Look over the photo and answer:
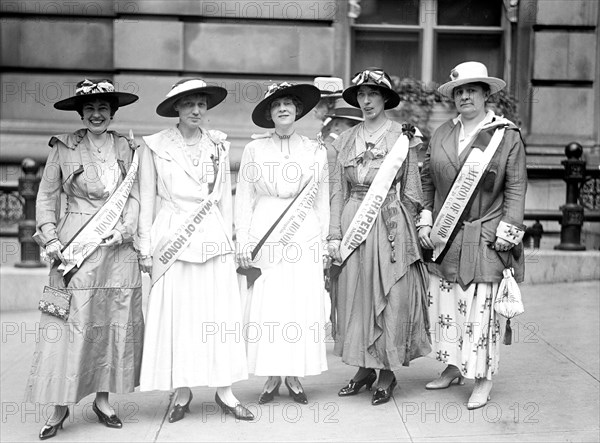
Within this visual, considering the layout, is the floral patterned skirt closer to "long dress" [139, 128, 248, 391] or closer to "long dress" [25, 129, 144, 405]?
"long dress" [139, 128, 248, 391]

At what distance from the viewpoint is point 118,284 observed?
546cm

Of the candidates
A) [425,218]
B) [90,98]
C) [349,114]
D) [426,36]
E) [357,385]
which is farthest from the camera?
[426,36]

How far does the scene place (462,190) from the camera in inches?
230

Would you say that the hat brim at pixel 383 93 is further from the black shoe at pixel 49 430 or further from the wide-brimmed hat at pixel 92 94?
the black shoe at pixel 49 430

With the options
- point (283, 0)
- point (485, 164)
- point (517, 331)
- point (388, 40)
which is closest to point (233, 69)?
point (283, 0)

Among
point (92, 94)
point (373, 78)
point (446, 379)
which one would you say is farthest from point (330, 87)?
point (92, 94)

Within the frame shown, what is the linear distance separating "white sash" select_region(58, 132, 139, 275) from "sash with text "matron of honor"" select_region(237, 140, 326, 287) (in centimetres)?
93

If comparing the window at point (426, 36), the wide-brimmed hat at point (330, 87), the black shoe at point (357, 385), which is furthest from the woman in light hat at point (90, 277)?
the window at point (426, 36)

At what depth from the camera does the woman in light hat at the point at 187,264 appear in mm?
5496

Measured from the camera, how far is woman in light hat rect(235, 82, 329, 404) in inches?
225

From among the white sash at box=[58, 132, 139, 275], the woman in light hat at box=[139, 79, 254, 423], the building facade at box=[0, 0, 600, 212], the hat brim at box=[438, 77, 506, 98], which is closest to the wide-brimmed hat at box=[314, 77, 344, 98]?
the hat brim at box=[438, 77, 506, 98]

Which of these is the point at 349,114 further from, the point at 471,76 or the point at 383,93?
the point at 471,76

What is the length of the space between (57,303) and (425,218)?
2516 mm

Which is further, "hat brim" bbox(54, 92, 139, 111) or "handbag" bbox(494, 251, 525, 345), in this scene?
"handbag" bbox(494, 251, 525, 345)
